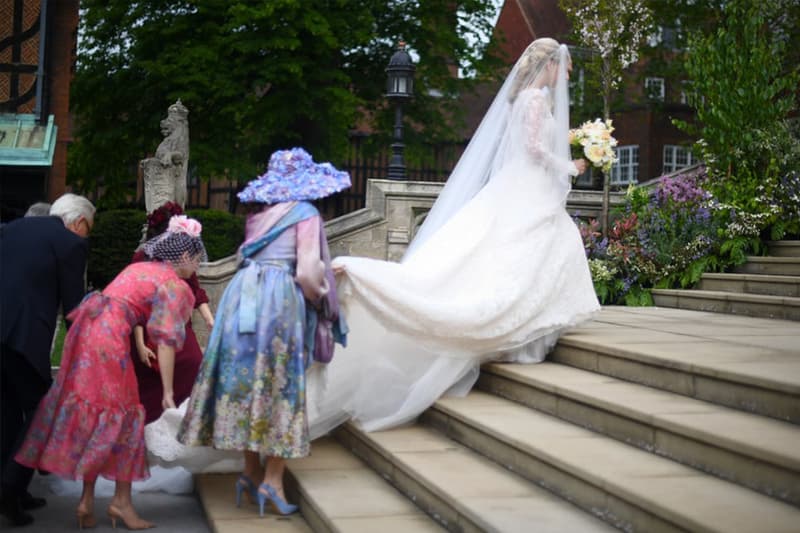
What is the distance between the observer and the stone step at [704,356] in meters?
4.93

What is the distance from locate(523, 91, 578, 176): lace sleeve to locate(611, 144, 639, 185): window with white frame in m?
25.3

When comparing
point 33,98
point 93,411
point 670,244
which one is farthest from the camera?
point 33,98

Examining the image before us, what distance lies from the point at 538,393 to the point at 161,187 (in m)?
9.11

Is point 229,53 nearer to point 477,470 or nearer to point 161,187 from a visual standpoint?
point 161,187

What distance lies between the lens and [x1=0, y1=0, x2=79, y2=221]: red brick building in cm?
1562

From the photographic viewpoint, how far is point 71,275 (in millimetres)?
5777

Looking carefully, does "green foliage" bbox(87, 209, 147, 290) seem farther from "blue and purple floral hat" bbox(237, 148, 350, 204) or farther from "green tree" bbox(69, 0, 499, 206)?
"blue and purple floral hat" bbox(237, 148, 350, 204)

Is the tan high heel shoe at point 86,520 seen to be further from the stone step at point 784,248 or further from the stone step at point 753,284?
the stone step at point 784,248

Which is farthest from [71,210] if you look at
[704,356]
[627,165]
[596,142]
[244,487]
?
[627,165]

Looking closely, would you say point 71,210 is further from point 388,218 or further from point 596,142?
point 388,218

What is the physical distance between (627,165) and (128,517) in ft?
95.6

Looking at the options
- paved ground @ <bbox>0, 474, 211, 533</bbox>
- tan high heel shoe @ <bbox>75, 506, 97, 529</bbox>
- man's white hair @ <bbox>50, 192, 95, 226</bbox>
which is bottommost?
paved ground @ <bbox>0, 474, 211, 533</bbox>

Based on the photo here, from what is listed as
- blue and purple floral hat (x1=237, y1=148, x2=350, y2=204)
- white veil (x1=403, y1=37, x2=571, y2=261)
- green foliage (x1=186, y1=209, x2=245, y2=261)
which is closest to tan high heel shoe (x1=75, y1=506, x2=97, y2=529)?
blue and purple floral hat (x1=237, y1=148, x2=350, y2=204)

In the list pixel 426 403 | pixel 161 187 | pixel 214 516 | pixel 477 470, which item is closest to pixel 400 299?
pixel 426 403
